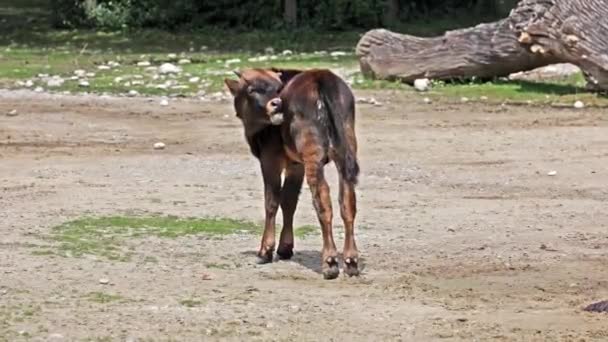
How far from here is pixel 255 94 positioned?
9.38 m

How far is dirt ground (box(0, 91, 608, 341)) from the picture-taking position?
315 inches

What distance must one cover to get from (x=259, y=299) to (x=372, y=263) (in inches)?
Result: 55.7

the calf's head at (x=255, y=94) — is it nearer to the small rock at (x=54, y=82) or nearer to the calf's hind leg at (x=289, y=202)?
the calf's hind leg at (x=289, y=202)

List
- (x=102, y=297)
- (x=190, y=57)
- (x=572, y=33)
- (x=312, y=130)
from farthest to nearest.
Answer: (x=190, y=57), (x=572, y=33), (x=312, y=130), (x=102, y=297)

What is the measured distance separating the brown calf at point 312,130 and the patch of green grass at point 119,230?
1.27 m

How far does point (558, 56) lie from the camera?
62.6ft

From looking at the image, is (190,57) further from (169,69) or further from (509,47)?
(509,47)

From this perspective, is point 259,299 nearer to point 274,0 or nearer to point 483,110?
point 483,110

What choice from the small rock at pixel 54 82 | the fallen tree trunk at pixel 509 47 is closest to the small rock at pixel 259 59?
the fallen tree trunk at pixel 509 47

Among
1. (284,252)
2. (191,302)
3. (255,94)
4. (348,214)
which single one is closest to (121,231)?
(284,252)

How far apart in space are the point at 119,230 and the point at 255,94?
2016mm

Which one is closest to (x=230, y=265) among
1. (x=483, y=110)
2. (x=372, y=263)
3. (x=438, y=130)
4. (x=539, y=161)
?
(x=372, y=263)

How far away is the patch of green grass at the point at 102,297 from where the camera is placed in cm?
846

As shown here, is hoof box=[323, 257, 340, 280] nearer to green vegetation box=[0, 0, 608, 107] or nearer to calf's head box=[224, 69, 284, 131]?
calf's head box=[224, 69, 284, 131]
